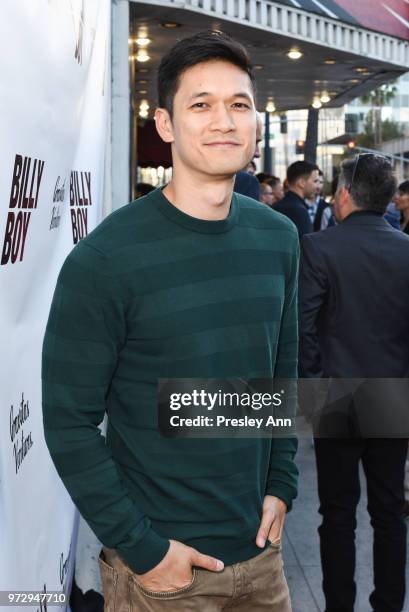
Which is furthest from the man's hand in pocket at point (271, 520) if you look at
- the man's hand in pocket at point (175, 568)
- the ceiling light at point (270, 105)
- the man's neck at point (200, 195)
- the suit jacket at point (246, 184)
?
the ceiling light at point (270, 105)

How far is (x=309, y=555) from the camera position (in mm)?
4996

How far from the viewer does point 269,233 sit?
91.0 inches

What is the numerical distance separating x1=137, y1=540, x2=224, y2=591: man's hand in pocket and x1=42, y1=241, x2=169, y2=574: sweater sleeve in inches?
1.4

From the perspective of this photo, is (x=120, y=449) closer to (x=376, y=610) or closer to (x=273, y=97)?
(x=376, y=610)

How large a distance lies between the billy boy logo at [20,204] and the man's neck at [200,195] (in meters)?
0.37

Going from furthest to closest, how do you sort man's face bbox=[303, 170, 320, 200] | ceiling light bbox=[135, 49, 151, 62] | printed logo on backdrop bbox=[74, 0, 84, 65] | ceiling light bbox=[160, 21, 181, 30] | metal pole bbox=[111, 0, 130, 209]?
1. ceiling light bbox=[135, 49, 151, 62]
2. man's face bbox=[303, 170, 320, 200]
3. ceiling light bbox=[160, 21, 181, 30]
4. metal pole bbox=[111, 0, 130, 209]
5. printed logo on backdrop bbox=[74, 0, 84, 65]

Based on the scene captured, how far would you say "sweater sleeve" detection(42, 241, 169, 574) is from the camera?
78.0 inches

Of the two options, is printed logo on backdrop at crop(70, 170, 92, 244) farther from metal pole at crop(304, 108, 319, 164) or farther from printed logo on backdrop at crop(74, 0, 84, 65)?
metal pole at crop(304, 108, 319, 164)

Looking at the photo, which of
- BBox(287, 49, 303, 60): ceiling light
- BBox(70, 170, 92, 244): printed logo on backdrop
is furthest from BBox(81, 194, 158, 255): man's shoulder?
BBox(287, 49, 303, 60): ceiling light

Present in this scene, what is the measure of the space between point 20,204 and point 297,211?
6.15 metres

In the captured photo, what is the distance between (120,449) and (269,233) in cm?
65

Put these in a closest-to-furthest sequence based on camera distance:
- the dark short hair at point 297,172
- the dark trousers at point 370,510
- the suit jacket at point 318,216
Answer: the dark trousers at point 370,510
the dark short hair at point 297,172
the suit jacket at point 318,216

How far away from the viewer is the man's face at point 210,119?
2.13m

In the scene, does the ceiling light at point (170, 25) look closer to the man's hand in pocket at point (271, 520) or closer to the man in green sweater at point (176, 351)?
the man in green sweater at point (176, 351)
